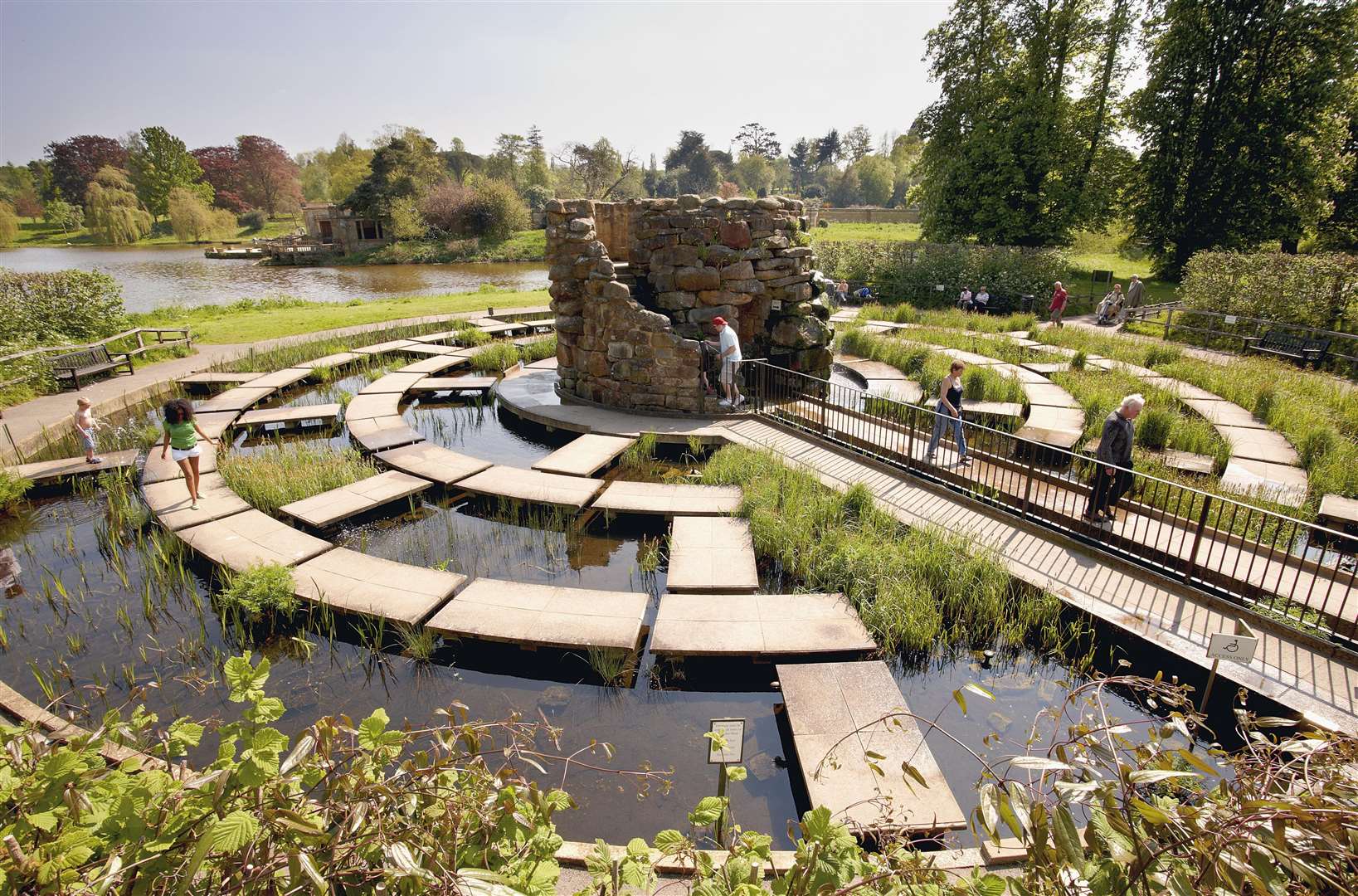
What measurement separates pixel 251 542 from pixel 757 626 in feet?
18.2

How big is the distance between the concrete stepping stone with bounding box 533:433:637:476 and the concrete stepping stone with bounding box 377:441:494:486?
915 millimetres

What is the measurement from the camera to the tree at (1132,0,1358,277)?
22.7 m

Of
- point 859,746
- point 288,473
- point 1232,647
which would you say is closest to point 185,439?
point 288,473

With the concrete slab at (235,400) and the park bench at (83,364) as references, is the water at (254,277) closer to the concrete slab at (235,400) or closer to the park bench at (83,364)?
the park bench at (83,364)

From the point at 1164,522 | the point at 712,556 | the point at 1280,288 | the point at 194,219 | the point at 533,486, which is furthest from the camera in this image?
the point at 194,219

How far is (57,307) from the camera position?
1533cm

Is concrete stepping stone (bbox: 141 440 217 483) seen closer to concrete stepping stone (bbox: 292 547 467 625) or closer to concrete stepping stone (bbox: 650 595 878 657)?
concrete stepping stone (bbox: 292 547 467 625)

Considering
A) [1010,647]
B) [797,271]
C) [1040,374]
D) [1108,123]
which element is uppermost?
[1108,123]

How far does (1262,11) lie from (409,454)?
108 ft

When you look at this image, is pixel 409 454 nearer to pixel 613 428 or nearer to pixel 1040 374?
pixel 613 428

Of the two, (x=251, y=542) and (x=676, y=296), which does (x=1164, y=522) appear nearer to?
(x=676, y=296)

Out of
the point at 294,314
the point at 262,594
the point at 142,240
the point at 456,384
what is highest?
the point at 142,240

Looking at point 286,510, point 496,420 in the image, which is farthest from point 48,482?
point 496,420

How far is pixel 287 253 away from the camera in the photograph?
53.8m
